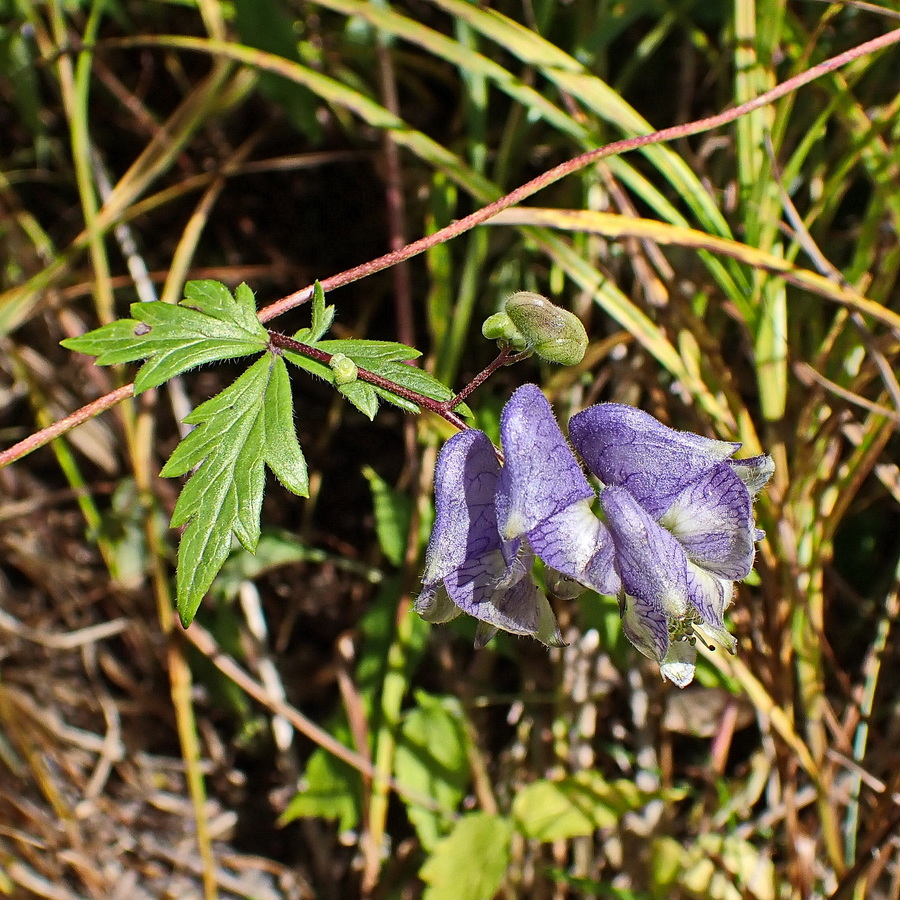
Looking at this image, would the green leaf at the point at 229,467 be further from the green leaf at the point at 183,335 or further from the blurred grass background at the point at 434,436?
the blurred grass background at the point at 434,436

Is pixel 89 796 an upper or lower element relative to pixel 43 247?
lower

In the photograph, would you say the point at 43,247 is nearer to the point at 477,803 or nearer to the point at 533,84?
the point at 533,84

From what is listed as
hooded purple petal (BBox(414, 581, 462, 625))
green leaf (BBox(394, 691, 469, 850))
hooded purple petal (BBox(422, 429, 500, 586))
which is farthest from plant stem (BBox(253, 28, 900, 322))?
green leaf (BBox(394, 691, 469, 850))

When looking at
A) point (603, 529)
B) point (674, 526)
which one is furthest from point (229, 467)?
point (674, 526)

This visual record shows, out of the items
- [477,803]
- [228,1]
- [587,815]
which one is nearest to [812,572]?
[587,815]

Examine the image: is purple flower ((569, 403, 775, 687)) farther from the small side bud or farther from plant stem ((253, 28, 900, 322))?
plant stem ((253, 28, 900, 322))

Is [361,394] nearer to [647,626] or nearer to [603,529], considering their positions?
[603,529]
